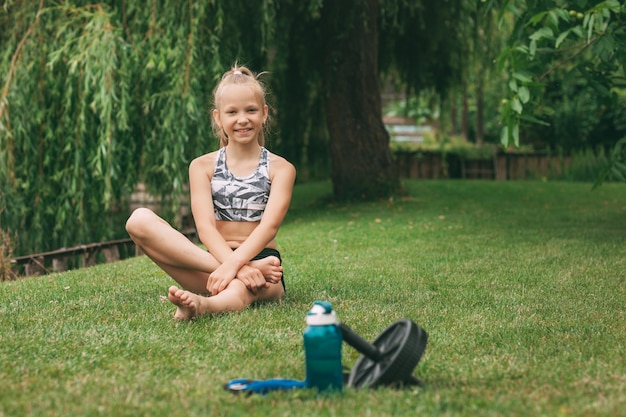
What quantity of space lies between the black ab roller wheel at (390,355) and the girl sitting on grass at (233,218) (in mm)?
1288

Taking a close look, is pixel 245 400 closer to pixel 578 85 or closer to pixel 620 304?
pixel 620 304

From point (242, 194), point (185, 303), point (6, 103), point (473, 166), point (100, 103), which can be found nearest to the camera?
point (185, 303)

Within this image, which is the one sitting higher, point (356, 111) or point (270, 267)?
point (356, 111)

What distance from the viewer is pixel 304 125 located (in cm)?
1257

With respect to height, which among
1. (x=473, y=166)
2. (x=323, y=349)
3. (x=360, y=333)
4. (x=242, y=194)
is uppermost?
(x=242, y=194)

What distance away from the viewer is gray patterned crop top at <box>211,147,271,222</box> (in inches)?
173

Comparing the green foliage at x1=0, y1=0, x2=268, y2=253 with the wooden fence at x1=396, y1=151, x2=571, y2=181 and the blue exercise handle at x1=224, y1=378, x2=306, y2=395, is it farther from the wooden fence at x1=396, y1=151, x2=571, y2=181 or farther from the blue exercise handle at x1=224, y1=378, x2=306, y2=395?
the wooden fence at x1=396, y1=151, x2=571, y2=181

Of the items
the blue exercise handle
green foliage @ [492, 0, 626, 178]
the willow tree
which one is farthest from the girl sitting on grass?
the willow tree

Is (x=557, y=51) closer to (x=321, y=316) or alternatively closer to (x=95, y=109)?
(x=95, y=109)

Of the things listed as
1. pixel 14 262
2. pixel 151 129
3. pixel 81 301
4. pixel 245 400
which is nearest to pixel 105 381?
pixel 245 400

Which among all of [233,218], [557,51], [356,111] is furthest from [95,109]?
[557,51]

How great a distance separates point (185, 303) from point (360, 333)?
0.78m

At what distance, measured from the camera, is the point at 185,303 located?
12.0ft

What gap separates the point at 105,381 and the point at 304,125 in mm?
9907
